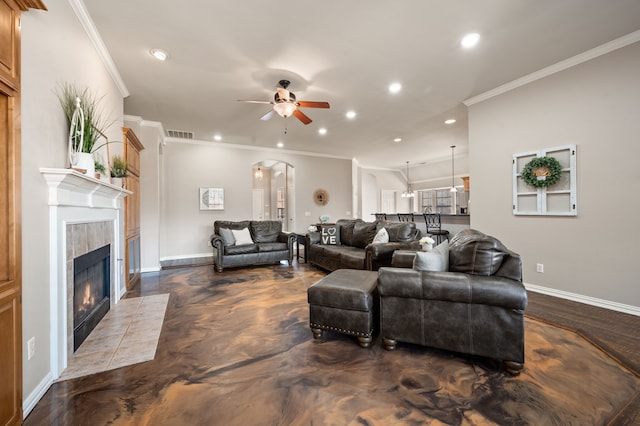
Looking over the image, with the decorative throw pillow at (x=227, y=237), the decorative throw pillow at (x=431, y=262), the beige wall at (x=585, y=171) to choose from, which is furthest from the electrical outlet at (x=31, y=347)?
the beige wall at (x=585, y=171)

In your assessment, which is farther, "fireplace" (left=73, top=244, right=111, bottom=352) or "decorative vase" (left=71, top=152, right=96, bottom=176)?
"fireplace" (left=73, top=244, right=111, bottom=352)

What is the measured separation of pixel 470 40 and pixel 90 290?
15.9 feet

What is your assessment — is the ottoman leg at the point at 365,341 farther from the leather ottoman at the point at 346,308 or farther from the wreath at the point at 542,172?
the wreath at the point at 542,172

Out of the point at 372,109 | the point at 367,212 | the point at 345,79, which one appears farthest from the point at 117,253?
the point at 367,212

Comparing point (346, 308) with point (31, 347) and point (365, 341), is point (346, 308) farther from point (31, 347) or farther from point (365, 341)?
point (31, 347)

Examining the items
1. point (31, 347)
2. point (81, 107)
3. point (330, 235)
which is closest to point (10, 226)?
point (31, 347)

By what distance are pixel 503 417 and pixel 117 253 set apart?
4.31 m

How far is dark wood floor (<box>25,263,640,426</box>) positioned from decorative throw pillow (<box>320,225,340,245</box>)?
2.83m

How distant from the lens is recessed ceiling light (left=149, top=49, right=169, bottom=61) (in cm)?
308

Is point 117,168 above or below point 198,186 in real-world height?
below

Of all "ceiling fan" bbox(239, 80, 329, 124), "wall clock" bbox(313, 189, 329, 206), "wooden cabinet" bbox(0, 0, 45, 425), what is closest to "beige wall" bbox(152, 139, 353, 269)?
"wall clock" bbox(313, 189, 329, 206)

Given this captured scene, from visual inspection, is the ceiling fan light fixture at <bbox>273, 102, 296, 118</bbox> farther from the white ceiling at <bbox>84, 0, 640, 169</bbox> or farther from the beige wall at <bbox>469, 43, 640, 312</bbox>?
the beige wall at <bbox>469, 43, 640, 312</bbox>

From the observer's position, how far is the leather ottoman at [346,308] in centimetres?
228

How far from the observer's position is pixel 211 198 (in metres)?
6.89
